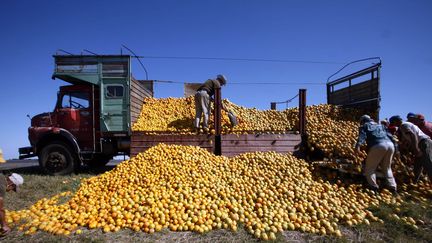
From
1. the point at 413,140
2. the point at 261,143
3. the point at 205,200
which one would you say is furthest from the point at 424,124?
the point at 205,200

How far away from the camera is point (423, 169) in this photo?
22.6ft


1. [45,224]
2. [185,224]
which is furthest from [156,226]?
[45,224]

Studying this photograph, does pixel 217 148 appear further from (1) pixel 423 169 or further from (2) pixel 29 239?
(1) pixel 423 169

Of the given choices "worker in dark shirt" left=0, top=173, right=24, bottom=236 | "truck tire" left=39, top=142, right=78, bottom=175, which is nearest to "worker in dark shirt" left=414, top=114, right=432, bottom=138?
"worker in dark shirt" left=0, top=173, right=24, bottom=236

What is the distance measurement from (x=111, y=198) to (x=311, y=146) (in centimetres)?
581

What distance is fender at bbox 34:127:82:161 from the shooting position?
8.35 metres

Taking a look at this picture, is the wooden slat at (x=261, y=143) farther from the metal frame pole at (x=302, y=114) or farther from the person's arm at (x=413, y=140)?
the person's arm at (x=413, y=140)

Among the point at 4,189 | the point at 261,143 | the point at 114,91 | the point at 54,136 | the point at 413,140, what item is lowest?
the point at 4,189

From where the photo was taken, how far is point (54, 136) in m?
8.52

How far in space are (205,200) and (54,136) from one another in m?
6.47

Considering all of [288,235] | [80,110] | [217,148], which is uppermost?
[80,110]

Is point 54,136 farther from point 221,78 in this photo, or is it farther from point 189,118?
point 221,78

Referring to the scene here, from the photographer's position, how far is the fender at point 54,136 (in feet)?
27.4

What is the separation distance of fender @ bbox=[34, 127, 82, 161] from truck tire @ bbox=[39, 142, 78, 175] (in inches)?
8.1
